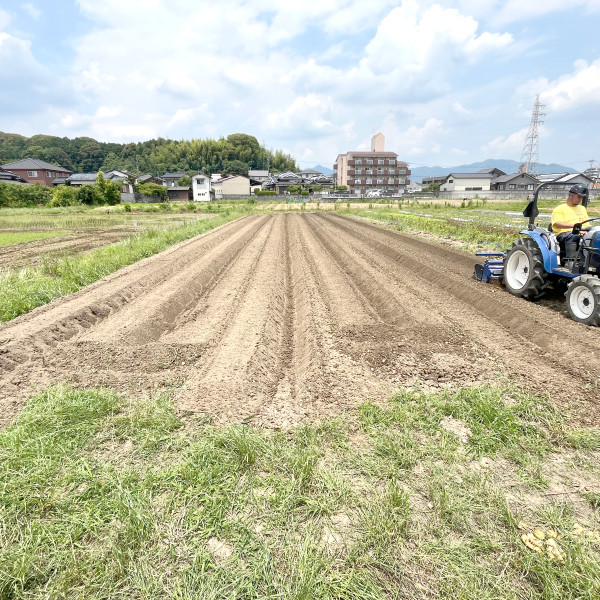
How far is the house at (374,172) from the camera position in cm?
7769

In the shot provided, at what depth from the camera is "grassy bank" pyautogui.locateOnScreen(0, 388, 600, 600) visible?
1.89 metres

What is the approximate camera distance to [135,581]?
6.20 feet

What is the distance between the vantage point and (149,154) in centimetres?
10838

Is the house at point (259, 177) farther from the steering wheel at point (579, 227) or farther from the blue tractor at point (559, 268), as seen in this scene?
the steering wheel at point (579, 227)

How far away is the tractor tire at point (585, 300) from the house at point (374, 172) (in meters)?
75.3

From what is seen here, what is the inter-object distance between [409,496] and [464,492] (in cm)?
37

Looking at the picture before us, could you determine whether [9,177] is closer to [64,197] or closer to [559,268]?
[64,197]

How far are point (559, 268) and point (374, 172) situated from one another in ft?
261

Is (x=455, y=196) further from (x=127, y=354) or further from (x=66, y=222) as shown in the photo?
(x=127, y=354)

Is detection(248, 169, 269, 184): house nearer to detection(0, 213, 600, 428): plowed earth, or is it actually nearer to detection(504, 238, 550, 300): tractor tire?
detection(0, 213, 600, 428): plowed earth

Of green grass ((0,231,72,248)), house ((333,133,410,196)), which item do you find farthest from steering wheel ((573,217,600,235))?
house ((333,133,410,196))

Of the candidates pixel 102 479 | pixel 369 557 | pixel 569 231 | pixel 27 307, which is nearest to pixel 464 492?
pixel 369 557

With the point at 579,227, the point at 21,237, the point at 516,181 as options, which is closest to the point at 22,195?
the point at 21,237

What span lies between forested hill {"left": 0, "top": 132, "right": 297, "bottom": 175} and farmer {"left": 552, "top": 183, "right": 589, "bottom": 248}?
9498 centimetres
